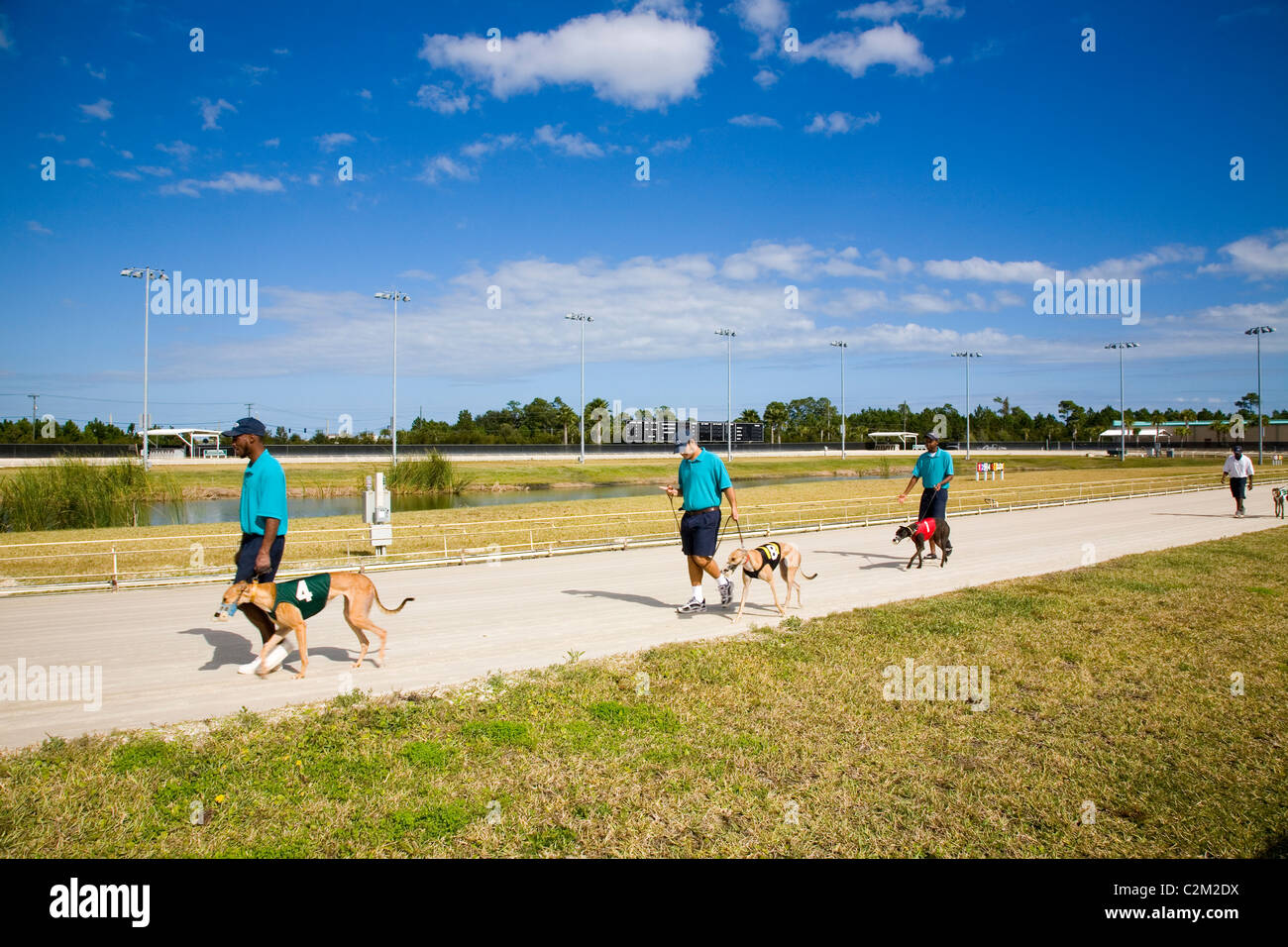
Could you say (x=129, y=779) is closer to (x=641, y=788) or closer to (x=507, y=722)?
(x=507, y=722)

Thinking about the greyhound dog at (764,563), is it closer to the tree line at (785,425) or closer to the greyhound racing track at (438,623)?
the greyhound racing track at (438,623)

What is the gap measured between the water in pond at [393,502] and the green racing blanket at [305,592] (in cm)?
2329

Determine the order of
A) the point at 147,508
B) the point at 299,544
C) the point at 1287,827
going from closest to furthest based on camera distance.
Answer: the point at 1287,827 < the point at 299,544 < the point at 147,508

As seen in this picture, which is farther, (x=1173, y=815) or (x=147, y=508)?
(x=147, y=508)

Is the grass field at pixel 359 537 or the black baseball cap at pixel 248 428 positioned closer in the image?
the black baseball cap at pixel 248 428

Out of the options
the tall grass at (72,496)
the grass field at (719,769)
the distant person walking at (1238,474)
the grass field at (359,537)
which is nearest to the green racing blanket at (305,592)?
the grass field at (719,769)

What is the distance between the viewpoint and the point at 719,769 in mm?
4582

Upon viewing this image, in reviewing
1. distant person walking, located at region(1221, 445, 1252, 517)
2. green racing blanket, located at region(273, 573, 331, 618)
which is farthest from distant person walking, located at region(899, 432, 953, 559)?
distant person walking, located at region(1221, 445, 1252, 517)

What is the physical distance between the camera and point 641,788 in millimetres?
4328

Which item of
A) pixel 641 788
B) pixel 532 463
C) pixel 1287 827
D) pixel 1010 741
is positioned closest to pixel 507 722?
pixel 641 788

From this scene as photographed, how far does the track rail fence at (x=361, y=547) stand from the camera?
12242 mm

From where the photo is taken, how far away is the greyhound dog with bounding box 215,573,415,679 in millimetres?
6484

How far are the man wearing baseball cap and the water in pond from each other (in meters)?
23.2

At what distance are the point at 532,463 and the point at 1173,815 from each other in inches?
2410
